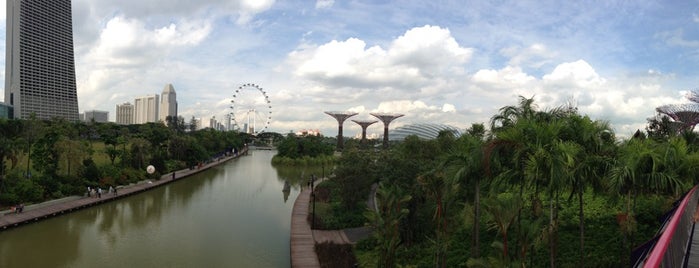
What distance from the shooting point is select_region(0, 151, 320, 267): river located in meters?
18.1

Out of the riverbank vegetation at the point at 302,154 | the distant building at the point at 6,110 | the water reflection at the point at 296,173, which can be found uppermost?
the distant building at the point at 6,110

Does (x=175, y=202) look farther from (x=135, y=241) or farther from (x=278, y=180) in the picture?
(x=278, y=180)

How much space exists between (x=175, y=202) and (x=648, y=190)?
29.4m

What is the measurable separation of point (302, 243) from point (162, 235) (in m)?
7.68

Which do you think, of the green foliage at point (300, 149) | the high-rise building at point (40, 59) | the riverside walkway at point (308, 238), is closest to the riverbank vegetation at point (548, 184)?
the riverside walkway at point (308, 238)

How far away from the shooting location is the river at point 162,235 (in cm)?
1806

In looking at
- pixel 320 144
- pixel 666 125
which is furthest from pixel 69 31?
pixel 666 125

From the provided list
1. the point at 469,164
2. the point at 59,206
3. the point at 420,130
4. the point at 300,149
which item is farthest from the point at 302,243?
the point at 420,130

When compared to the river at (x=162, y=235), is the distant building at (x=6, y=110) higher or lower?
higher

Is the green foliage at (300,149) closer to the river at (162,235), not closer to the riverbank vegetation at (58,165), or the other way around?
the riverbank vegetation at (58,165)

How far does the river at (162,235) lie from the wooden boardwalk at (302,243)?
664mm

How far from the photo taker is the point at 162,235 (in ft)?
73.4

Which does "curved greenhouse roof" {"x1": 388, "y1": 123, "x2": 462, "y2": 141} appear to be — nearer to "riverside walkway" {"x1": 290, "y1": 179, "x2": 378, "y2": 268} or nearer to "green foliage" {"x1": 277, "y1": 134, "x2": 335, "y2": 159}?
"green foliage" {"x1": 277, "y1": 134, "x2": 335, "y2": 159}

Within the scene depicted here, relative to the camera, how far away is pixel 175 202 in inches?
1282
